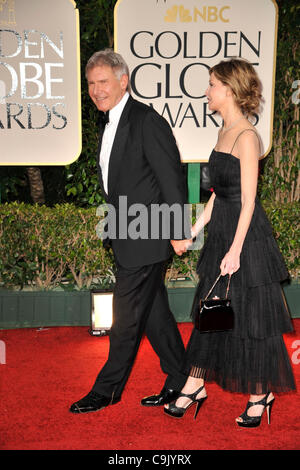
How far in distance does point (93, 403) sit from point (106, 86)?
1.87m

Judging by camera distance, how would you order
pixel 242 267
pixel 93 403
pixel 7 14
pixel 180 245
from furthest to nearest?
1. pixel 7 14
2. pixel 93 403
3. pixel 180 245
4. pixel 242 267

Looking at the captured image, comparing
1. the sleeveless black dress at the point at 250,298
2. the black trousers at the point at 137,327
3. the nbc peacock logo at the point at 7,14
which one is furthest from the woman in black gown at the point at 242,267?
the nbc peacock logo at the point at 7,14

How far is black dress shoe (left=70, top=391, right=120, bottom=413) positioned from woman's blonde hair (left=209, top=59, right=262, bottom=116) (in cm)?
188

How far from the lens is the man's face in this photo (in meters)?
2.87

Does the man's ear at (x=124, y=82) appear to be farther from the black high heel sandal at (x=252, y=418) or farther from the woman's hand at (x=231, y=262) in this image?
the black high heel sandal at (x=252, y=418)

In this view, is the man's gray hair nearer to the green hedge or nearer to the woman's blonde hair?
the woman's blonde hair

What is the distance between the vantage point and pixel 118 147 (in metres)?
2.90

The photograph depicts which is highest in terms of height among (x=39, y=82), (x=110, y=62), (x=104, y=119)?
(x=39, y=82)

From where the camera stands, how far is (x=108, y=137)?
304 cm

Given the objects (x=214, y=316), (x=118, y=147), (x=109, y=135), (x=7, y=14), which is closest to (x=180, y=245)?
(x=214, y=316)

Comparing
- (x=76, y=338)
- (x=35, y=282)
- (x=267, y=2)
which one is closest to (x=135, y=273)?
(x=76, y=338)

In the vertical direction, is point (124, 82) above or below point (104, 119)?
above

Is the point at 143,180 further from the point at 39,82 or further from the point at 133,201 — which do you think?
A: the point at 39,82

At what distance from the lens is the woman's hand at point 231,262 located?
2.75 metres
